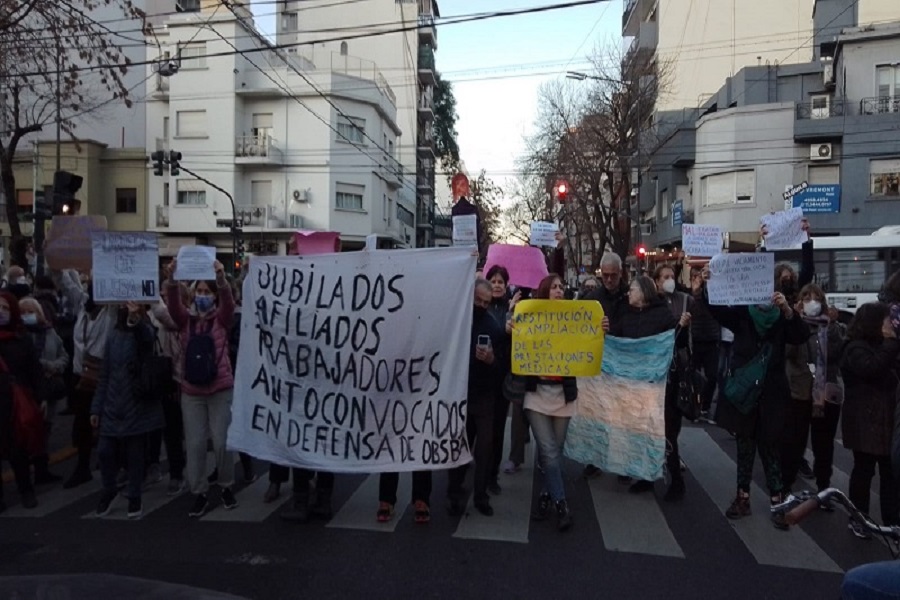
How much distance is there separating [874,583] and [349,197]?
4222 cm

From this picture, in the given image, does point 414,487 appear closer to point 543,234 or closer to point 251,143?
point 543,234

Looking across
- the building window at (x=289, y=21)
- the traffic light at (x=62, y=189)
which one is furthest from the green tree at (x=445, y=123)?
the traffic light at (x=62, y=189)

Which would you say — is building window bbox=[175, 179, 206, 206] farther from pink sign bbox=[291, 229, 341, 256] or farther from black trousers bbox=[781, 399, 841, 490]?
black trousers bbox=[781, 399, 841, 490]

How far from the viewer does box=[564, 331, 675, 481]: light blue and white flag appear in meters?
7.31

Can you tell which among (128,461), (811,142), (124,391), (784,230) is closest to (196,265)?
(124,391)

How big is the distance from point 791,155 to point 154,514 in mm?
32771

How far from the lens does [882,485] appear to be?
21.4ft

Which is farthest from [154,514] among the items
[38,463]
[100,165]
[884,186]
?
[100,165]

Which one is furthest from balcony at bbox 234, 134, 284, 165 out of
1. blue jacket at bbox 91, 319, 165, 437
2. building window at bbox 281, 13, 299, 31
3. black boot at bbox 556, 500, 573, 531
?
black boot at bbox 556, 500, 573, 531

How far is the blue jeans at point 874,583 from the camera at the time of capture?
2723 millimetres

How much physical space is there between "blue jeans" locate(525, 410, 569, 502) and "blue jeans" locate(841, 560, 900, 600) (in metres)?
3.75

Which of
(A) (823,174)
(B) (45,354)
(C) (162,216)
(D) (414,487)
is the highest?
(A) (823,174)

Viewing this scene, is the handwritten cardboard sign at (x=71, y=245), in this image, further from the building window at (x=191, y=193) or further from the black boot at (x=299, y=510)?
the building window at (x=191, y=193)

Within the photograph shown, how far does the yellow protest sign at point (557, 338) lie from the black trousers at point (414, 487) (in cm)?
114
